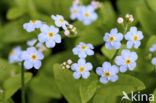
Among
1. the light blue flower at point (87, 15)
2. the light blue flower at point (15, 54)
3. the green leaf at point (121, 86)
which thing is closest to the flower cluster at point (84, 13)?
the light blue flower at point (87, 15)

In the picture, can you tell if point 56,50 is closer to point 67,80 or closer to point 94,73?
Result: point 67,80

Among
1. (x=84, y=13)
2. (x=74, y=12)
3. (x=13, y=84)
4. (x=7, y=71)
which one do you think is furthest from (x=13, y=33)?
(x=13, y=84)

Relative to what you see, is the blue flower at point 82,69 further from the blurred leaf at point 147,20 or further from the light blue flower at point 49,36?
the blurred leaf at point 147,20

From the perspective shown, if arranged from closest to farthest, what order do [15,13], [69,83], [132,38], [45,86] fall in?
[132,38] < [69,83] < [45,86] < [15,13]

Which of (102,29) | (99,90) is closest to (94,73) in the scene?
(99,90)

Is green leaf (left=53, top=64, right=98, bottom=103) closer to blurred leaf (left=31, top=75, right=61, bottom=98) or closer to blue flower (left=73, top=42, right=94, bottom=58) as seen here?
blue flower (left=73, top=42, right=94, bottom=58)

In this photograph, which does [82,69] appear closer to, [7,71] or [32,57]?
[32,57]
